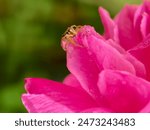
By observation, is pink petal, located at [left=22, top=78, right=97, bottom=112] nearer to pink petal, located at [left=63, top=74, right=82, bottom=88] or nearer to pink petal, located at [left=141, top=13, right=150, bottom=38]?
pink petal, located at [left=63, top=74, right=82, bottom=88]

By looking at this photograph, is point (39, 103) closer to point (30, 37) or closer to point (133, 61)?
point (133, 61)

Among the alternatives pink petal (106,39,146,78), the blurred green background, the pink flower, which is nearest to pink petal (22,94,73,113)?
the pink flower

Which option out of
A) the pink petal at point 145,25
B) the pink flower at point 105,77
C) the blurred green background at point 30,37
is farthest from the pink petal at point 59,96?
the blurred green background at point 30,37

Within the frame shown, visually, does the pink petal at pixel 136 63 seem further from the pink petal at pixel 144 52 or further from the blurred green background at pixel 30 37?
the blurred green background at pixel 30 37

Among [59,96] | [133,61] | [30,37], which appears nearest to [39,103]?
[59,96]

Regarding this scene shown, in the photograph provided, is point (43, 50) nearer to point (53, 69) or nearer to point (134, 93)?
point (53, 69)
